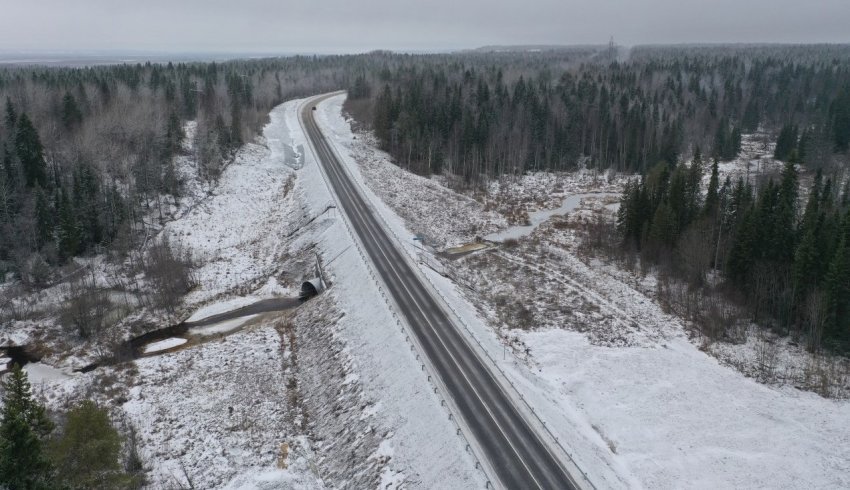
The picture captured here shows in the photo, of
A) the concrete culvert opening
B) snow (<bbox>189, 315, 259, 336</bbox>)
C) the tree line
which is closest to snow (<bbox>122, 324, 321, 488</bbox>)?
snow (<bbox>189, 315, 259, 336</bbox>)

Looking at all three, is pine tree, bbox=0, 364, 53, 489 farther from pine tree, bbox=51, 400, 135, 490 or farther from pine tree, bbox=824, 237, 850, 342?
pine tree, bbox=824, 237, 850, 342

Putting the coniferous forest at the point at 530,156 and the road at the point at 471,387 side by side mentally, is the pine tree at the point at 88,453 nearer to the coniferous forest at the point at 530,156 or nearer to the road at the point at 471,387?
the road at the point at 471,387

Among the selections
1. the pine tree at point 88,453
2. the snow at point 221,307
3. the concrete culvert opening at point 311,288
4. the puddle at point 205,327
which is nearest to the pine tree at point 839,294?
the concrete culvert opening at point 311,288

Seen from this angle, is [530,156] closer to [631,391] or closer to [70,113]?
[631,391]

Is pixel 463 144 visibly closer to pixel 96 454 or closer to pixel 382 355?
pixel 382 355

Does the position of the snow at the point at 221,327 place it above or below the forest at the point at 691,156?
below

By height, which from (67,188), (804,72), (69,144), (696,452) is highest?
(804,72)

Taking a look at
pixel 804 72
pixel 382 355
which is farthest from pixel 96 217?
pixel 804 72
